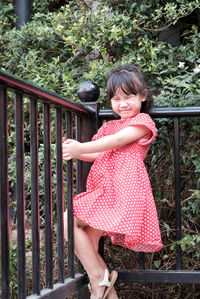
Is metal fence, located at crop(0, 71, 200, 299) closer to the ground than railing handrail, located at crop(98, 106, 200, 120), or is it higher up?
closer to the ground

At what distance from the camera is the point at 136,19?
11.0 feet

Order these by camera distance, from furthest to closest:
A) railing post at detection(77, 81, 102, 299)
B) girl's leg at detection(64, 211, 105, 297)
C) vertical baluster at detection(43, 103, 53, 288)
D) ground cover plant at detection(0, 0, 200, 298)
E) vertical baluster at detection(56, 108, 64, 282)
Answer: ground cover plant at detection(0, 0, 200, 298)
railing post at detection(77, 81, 102, 299)
girl's leg at detection(64, 211, 105, 297)
vertical baluster at detection(56, 108, 64, 282)
vertical baluster at detection(43, 103, 53, 288)

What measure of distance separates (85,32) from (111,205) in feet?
5.10

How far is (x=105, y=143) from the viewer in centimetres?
215

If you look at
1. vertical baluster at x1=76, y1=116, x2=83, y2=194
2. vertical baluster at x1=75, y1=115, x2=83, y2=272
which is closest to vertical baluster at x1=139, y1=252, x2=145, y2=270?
vertical baluster at x1=75, y1=115, x2=83, y2=272

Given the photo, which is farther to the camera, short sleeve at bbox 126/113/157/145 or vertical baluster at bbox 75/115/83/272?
vertical baluster at bbox 75/115/83/272

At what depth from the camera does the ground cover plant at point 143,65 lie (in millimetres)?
2682

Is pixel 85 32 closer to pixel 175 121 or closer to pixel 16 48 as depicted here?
pixel 16 48

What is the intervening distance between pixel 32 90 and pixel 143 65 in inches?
58.3

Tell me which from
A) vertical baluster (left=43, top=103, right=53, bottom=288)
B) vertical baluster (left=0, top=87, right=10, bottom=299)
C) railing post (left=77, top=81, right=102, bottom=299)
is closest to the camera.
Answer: vertical baluster (left=0, top=87, right=10, bottom=299)

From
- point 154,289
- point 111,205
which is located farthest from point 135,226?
point 154,289

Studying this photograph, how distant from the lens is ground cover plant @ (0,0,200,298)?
2682mm

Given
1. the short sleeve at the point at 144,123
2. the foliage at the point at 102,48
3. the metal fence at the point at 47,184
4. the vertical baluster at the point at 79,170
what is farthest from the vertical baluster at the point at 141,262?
the foliage at the point at 102,48

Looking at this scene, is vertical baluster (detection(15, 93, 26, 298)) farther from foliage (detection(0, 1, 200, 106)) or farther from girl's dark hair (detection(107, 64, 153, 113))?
foliage (detection(0, 1, 200, 106))
